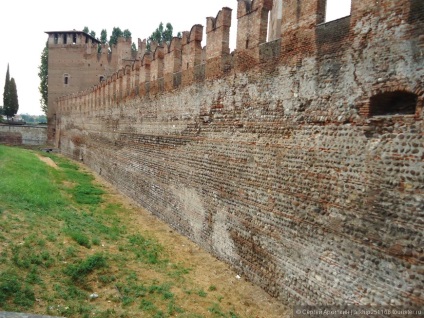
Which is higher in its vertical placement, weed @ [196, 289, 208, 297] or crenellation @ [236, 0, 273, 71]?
crenellation @ [236, 0, 273, 71]

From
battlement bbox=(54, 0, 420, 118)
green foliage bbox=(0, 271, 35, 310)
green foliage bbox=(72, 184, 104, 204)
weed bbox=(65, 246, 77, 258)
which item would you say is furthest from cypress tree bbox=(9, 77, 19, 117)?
Result: green foliage bbox=(0, 271, 35, 310)

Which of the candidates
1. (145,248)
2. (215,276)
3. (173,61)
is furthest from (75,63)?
(215,276)

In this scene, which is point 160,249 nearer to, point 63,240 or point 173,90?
point 63,240

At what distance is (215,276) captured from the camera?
7.76m

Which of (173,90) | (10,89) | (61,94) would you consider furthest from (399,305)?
(10,89)

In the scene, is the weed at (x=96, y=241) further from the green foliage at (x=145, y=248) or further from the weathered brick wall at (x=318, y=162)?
the weathered brick wall at (x=318, y=162)

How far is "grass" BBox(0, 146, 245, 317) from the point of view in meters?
Answer: 5.81

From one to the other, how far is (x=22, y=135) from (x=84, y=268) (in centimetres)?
3622

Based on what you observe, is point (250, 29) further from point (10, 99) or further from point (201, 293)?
point (10, 99)

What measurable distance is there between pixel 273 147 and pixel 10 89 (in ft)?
177

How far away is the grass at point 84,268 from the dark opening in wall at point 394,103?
4295 millimetres

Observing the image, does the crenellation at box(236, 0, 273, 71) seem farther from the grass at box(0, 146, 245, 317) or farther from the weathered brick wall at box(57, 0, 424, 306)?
the grass at box(0, 146, 245, 317)

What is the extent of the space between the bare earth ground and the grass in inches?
7.7

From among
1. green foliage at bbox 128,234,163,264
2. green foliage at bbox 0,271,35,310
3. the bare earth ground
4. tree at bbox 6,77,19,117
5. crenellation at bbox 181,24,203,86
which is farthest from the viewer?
tree at bbox 6,77,19,117
